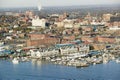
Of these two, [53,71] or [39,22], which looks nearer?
[53,71]

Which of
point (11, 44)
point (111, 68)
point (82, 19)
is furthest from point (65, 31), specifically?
point (111, 68)

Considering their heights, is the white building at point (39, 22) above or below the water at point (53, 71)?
above

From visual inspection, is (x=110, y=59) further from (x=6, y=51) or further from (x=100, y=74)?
(x=6, y=51)

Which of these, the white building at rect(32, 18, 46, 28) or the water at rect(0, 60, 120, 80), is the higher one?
the white building at rect(32, 18, 46, 28)

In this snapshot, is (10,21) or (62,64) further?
(10,21)

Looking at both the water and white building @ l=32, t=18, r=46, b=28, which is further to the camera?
white building @ l=32, t=18, r=46, b=28

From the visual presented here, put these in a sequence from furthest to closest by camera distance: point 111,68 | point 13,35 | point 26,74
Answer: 1. point 13,35
2. point 111,68
3. point 26,74

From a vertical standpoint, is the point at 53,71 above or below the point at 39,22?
below

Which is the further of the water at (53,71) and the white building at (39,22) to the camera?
the white building at (39,22)
